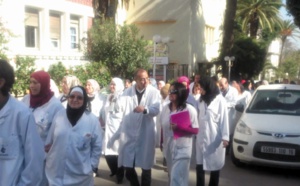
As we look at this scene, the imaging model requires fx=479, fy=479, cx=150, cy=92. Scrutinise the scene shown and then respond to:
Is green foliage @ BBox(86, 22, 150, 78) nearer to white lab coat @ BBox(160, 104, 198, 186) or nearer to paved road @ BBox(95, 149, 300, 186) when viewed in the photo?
paved road @ BBox(95, 149, 300, 186)

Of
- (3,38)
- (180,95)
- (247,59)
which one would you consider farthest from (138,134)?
(247,59)

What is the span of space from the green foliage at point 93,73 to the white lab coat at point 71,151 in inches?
514

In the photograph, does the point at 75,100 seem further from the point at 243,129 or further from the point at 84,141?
the point at 243,129

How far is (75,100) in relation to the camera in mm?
4863

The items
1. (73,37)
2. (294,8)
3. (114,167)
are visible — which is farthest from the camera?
(294,8)

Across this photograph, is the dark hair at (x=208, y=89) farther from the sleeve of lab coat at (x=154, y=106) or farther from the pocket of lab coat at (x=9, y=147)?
the pocket of lab coat at (x=9, y=147)

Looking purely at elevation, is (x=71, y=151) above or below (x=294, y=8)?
below

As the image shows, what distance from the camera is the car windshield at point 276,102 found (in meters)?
10.2

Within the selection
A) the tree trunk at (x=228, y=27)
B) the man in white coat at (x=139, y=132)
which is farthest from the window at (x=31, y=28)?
the tree trunk at (x=228, y=27)

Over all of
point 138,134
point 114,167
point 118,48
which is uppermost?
point 118,48

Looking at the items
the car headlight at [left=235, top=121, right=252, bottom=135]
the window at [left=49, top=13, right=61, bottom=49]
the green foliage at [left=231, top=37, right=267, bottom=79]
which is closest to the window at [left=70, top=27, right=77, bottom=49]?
the window at [left=49, top=13, right=61, bottom=49]

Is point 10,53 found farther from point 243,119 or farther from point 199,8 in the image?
point 199,8

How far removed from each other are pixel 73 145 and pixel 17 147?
139 centimetres

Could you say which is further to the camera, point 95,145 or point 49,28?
point 49,28
